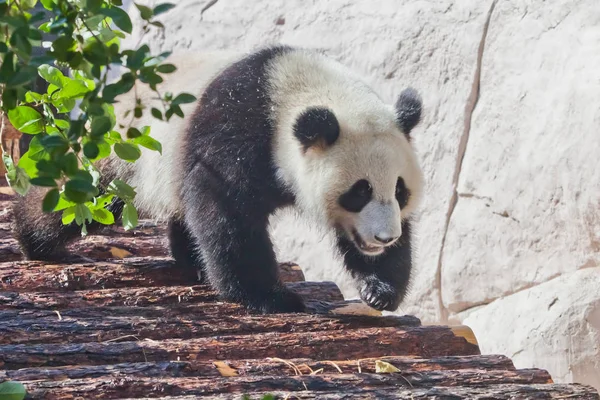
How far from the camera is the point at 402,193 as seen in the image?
12.8 ft

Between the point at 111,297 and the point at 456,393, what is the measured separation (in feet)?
4.95

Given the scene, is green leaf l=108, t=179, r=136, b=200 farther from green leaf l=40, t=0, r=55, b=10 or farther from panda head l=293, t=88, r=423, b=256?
panda head l=293, t=88, r=423, b=256

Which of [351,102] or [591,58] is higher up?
[591,58]

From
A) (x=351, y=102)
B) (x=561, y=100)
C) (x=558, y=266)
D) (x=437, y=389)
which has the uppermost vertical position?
(x=561, y=100)

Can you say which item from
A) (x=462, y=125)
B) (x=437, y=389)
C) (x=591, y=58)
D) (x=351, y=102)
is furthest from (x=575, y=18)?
(x=437, y=389)

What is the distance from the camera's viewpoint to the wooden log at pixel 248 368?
8.96 ft

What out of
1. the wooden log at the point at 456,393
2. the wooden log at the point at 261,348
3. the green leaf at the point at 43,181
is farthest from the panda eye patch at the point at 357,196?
the green leaf at the point at 43,181

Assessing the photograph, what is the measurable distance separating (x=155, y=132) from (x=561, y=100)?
222 cm

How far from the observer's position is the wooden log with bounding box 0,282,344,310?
136 inches

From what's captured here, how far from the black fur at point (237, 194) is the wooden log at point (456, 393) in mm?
1021

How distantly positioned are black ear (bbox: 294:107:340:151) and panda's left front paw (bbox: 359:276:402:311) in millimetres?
715

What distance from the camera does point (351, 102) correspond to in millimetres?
3953

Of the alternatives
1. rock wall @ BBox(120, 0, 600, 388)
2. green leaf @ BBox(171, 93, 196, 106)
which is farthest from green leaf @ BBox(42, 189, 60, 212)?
rock wall @ BBox(120, 0, 600, 388)

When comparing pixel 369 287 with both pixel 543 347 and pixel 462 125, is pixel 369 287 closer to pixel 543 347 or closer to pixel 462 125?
pixel 543 347
